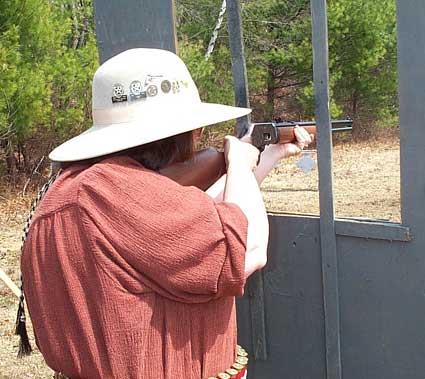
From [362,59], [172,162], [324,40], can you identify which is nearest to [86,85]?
[362,59]

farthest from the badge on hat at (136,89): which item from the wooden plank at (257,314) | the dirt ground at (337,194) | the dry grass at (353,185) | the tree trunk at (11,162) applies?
the tree trunk at (11,162)

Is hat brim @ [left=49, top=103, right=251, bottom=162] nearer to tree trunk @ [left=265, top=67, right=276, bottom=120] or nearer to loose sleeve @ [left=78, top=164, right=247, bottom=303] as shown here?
loose sleeve @ [left=78, top=164, right=247, bottom=303]

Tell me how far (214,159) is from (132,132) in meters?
0.44

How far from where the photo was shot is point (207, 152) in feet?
5.95

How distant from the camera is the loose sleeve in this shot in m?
1.31

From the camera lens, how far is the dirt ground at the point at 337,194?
634 cm

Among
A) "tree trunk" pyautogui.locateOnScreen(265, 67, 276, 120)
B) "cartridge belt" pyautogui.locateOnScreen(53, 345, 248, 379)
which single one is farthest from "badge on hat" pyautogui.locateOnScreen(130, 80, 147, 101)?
"tree trunk" pyautogui.locateOnScreen(265, 67, 276, 120)

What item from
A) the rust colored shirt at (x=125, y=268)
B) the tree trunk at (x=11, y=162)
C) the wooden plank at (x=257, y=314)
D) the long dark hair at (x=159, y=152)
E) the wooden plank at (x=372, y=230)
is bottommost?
the tree trunk at (x=11, y=162)

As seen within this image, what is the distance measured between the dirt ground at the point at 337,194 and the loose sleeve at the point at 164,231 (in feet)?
10.7

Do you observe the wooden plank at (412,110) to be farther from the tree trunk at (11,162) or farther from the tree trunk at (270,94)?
the tree trunk at (11,162)

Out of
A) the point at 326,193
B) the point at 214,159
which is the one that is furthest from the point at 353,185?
the point at 214,159

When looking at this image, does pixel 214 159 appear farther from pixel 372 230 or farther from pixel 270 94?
pixel 270 94

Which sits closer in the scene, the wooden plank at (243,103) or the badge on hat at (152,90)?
the badge on hat at (152,90)

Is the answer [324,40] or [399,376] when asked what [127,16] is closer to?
[324,40]
